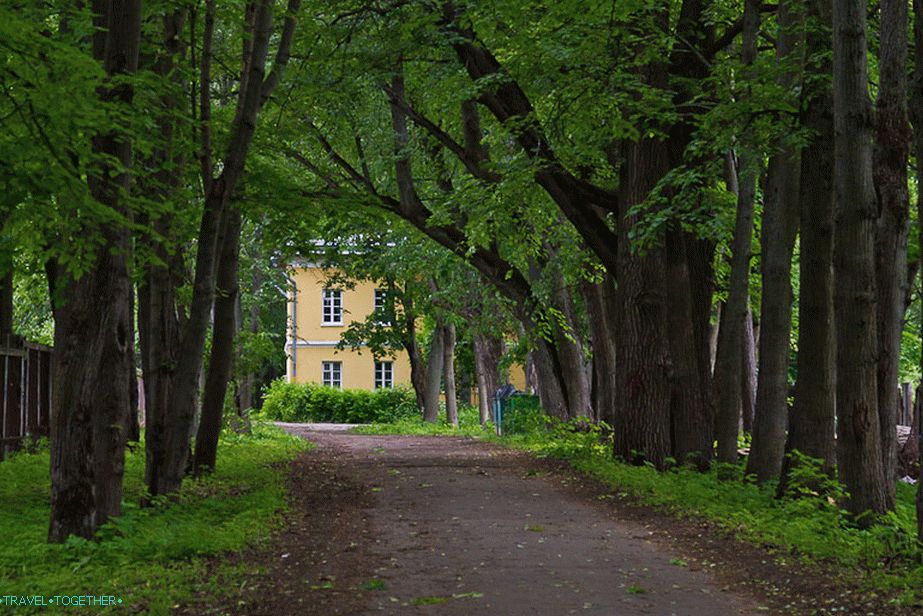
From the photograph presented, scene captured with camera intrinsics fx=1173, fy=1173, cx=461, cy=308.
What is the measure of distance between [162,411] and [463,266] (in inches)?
744

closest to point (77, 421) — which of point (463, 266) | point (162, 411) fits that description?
point (162, 411)

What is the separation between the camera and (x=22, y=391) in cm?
1978

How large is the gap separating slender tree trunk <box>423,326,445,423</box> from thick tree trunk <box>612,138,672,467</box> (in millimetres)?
24653

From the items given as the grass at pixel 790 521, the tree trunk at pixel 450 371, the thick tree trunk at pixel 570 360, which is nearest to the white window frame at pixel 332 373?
the tree trunk at pixel 450 371

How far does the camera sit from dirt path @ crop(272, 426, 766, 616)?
26.1 ft

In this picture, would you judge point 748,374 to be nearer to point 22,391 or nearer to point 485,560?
point 22,391

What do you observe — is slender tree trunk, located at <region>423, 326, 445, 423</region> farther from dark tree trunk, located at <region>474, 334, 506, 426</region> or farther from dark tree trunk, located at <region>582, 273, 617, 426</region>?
dark tree trunk, located at <region>582, 273, 617, 426</region>

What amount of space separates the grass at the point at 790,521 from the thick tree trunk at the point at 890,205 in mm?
881

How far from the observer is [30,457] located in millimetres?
18859

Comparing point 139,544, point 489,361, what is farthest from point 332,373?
point 139,544

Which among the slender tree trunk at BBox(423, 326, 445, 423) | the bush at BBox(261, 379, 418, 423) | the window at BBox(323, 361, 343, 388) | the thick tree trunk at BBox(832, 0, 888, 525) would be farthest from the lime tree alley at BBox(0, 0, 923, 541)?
the window at BBox(323, 361, 343, 388)

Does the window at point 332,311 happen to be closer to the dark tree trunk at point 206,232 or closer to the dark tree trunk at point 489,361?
the dark tree trunk at point 489,361

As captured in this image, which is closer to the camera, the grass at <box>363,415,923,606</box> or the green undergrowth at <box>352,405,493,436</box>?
the grass at <box>363,415,923,606</box>

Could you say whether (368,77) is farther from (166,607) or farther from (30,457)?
(166,607)
